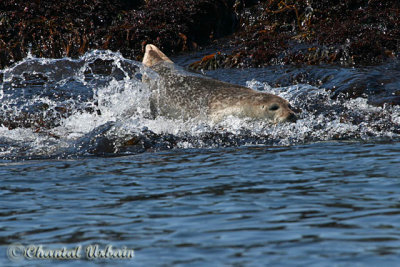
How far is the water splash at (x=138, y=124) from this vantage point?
7.90m

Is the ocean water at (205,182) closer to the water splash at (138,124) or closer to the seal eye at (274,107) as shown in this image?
the water splash at (138,124)

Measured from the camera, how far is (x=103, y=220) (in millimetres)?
4488

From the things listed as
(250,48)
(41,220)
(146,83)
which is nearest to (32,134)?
(146,83)

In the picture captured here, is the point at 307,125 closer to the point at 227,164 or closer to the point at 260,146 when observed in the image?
the point at 260,146

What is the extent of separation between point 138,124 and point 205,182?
323cm

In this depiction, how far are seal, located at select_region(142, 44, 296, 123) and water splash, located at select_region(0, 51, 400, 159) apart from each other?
13 cm

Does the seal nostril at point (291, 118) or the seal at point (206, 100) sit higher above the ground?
the seal at point (206, 100)

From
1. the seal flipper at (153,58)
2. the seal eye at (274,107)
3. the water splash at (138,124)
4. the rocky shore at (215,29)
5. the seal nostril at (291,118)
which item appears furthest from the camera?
the rocky shore at (215,29)

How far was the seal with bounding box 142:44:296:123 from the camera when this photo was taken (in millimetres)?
8594

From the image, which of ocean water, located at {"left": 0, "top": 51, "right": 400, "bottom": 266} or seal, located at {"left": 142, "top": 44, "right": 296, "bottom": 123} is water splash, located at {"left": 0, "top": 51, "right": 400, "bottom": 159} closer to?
ocean water, located at {"left": 0, "top": 51, "right": 400, "bottom": 266}

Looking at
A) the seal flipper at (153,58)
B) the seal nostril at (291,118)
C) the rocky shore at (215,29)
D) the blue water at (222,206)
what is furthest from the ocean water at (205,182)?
the rocky shore at (215,29)

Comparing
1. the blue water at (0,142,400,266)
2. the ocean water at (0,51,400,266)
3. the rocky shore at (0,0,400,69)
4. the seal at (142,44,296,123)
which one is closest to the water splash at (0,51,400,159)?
the ocean water at (0,51,400,266)

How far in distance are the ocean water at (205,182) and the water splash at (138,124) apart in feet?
0.08

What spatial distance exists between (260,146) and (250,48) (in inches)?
252
